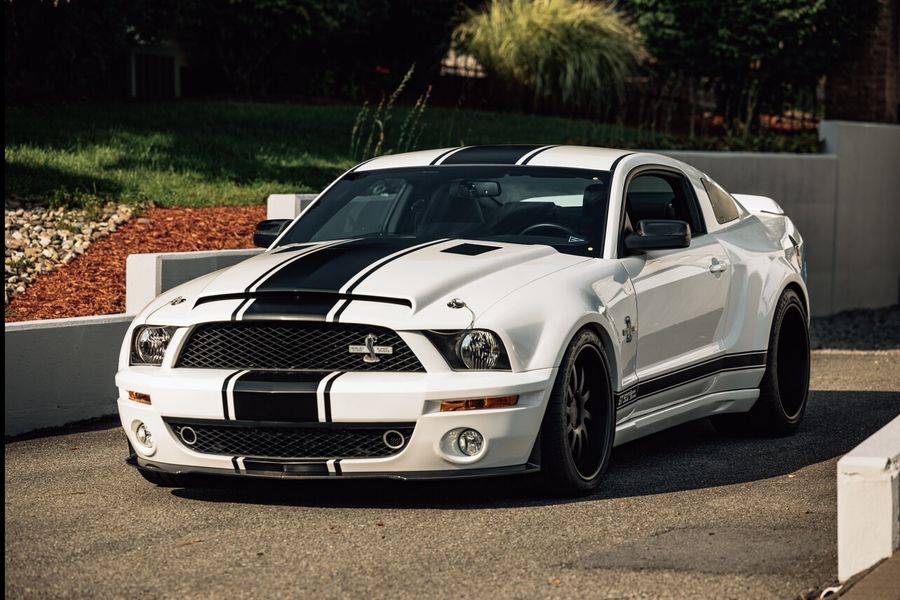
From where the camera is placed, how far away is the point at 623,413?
759 cm

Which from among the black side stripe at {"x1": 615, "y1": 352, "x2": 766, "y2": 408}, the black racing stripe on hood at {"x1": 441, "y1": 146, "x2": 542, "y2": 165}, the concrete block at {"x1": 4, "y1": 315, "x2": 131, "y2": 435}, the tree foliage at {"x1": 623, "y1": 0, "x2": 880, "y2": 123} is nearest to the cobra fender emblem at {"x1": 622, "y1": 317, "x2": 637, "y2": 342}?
the black side stripe at {"x1": 615, "y1": 352, "x2": 766, "y2": 408}

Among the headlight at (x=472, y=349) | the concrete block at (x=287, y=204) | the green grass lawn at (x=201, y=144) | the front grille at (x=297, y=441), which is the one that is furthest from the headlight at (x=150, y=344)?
the green grass lawn at (x=201, y=144)

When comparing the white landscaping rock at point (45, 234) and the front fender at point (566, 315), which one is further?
the white landscaping rock at point (45, 234)

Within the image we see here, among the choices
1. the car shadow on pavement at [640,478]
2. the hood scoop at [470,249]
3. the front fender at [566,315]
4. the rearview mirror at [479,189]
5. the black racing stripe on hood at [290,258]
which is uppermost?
the rearview mirror at [479,189]

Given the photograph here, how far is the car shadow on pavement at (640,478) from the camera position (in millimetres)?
7160

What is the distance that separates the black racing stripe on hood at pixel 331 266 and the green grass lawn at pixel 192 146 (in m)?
7.24

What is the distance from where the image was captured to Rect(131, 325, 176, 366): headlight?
704cm

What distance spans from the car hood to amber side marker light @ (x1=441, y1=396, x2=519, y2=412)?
0.32 metres

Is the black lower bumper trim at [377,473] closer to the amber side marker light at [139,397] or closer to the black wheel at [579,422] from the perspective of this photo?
the black wheel at [579,422]

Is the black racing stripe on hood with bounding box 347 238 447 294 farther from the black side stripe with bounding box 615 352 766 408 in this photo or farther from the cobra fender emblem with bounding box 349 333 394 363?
the black side stripe with bounding box 615 352 766 408

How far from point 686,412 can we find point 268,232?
2405 mm

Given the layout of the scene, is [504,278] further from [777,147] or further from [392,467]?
[777,147]

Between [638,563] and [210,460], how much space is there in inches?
79.6

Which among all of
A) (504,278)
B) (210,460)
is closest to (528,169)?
(504,278)
